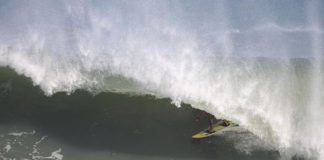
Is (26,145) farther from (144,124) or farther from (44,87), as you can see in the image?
(144,124)

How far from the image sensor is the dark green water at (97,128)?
1588cm

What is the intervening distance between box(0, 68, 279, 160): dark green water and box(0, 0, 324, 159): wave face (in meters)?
0.44

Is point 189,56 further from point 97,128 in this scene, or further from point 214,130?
point 97,128

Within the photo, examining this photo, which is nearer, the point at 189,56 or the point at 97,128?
the point at 97,128

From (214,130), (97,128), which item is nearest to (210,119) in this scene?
(214,130)

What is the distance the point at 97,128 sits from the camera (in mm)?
16703

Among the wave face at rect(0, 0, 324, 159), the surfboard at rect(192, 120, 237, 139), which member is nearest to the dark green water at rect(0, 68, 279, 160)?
the surfboard at rect(192, 120, 237, 139)

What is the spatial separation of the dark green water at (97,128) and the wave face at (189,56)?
44cm

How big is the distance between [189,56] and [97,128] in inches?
173

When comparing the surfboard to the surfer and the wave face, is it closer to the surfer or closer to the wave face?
the surfer

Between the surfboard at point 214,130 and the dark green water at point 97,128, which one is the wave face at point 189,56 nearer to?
the surfboard at point 214,130

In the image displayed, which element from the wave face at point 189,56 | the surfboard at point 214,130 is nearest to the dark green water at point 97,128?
the surfboard at point 214,130

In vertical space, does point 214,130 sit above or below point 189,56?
below

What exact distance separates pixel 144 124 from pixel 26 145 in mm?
3942
